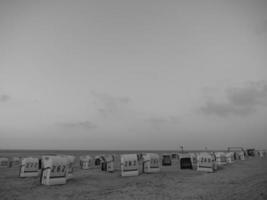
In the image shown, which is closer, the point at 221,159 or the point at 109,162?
the point at 109,162

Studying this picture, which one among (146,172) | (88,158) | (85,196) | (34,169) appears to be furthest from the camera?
(88,158)

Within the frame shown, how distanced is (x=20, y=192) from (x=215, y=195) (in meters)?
14.0

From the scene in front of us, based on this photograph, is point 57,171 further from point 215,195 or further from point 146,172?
point 215,195

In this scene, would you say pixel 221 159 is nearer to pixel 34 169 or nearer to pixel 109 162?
pixel 109 162

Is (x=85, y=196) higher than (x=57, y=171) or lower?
lower

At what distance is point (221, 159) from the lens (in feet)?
112

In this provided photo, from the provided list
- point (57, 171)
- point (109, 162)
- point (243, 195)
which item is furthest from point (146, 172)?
point (243, 195)

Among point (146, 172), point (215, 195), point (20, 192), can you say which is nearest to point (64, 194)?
point (20, 192)

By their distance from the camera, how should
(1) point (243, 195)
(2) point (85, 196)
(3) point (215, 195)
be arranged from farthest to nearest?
(2) point (85, 196), (3) point (215, 195), (1) point (243, 195)

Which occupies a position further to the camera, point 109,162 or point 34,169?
point 109,162

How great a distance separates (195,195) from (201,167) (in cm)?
1514

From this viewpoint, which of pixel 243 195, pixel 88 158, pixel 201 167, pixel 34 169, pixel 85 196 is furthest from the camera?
pixel 88 158

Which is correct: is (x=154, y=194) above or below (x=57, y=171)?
below

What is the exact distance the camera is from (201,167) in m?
26.2
